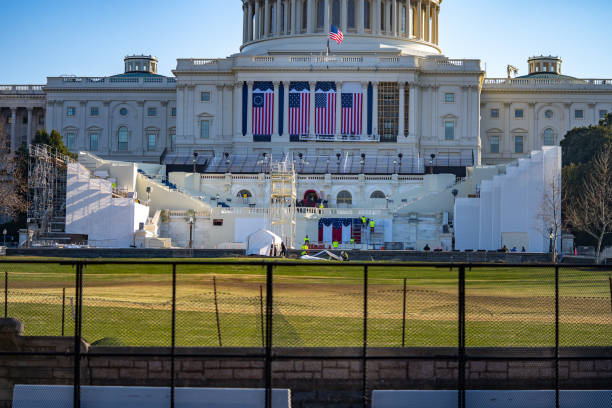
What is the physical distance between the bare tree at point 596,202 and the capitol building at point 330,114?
10.8m

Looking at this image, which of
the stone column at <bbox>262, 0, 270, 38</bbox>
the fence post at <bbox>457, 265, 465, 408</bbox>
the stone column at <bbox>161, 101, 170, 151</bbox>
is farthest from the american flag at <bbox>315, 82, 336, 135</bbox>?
the fence post at <bbox>457, 265, 465, 408</bbox>

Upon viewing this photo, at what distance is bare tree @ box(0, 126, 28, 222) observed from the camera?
9194cm

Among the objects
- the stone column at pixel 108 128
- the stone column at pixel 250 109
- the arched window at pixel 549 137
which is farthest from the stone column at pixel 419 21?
the stone column at pixel 108 128

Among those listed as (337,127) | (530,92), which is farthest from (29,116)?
(530,92)

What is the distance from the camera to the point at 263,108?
130 meters

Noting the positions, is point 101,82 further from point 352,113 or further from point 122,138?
point 352,113

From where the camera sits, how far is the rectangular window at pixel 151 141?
477 ft

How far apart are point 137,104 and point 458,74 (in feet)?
141

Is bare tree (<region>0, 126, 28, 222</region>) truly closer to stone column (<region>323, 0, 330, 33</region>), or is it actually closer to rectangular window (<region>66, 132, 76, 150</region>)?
rectangular window (<region>66, 132, 76, 150</region>)

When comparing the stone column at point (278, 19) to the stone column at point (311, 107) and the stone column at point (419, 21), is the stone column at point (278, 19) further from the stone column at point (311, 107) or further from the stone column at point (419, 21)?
the stone column at point (419, 21)

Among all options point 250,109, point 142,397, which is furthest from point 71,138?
point 142,397

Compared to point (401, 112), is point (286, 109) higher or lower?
higher

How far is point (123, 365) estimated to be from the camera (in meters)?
25.6

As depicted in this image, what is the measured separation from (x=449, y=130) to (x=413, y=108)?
18.7ft
